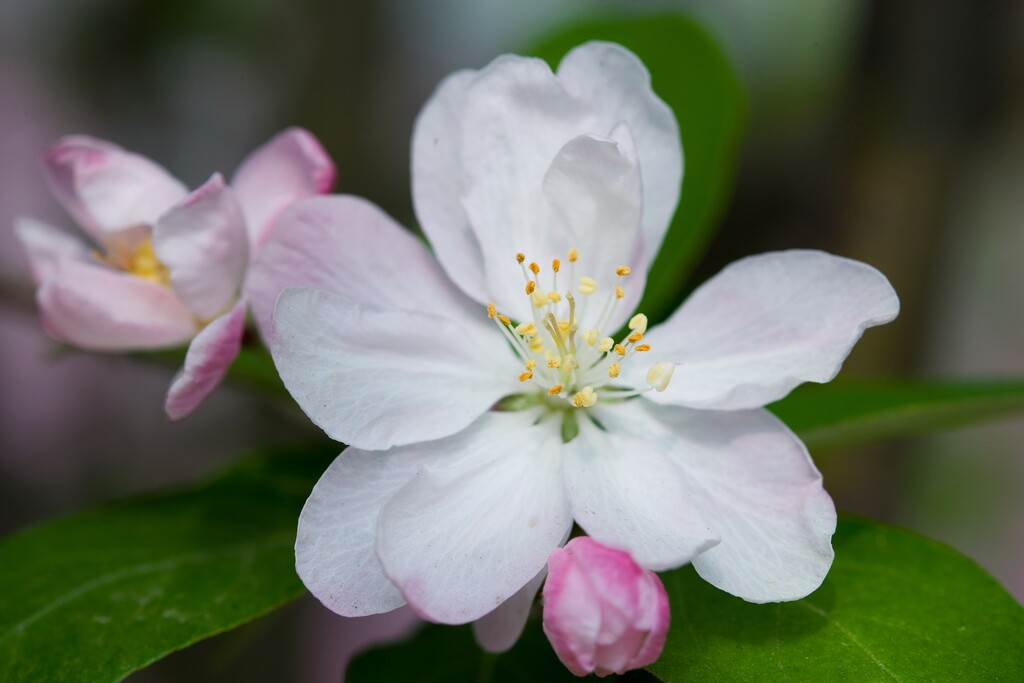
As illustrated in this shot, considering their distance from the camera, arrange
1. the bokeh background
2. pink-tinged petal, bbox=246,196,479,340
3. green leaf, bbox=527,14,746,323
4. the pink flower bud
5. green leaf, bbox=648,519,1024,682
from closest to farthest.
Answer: the pink flower bud, green leaf, bbox=648,519,1024,682, pink-tinged petal, bbox=246,196,479,340, green leaf, bbox=527,14,746,323, the bokeh background

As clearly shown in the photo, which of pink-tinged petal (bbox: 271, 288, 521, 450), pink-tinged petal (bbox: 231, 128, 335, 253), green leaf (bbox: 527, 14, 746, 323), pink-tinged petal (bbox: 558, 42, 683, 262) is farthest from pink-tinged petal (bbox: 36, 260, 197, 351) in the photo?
green leaf (bbox: 527, 14, 746, 323)

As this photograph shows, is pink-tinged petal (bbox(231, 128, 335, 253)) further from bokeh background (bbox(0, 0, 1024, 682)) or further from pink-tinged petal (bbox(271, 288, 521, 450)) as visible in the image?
bokeh background (bbox(0, 0, 1024, 682))

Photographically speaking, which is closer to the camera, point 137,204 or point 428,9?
point 137,204

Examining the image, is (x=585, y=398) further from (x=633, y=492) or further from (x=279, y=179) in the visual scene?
(x=279, y=179)

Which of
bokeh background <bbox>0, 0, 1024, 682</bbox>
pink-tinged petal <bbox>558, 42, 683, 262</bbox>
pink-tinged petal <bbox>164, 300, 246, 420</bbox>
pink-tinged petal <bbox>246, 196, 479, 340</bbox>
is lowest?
bokeh background <bbox>0, 0, 1024, 682</bbox>

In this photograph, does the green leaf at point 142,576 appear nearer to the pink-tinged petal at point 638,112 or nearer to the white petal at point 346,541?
the white petal at point 346,541

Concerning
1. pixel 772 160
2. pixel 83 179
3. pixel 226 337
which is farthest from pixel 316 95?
pixel 226 337

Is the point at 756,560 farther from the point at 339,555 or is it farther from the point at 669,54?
the point at 669,54
